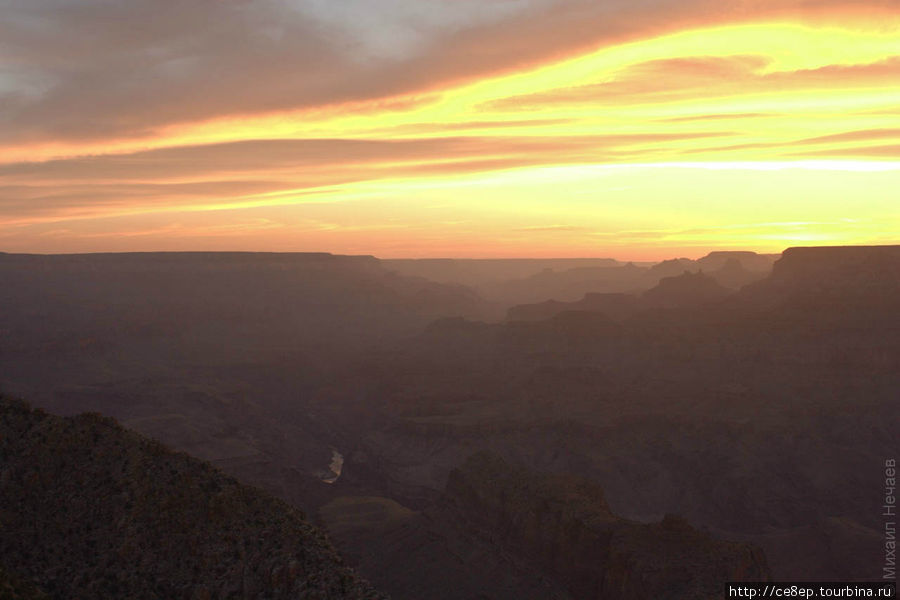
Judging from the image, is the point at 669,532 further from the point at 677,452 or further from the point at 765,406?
the point at 765,406

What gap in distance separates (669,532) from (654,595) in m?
5.81

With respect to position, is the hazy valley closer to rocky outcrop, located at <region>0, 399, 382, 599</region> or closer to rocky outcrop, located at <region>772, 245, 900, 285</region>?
rocky outcrop, located at <region>0, 399, 382, 599</region>

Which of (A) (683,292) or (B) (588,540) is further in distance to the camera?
(A) (683,292)

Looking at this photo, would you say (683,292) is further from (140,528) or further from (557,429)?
(140,528)

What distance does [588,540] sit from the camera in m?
54.6

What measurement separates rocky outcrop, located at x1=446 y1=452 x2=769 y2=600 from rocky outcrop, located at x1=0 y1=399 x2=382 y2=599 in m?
29.2


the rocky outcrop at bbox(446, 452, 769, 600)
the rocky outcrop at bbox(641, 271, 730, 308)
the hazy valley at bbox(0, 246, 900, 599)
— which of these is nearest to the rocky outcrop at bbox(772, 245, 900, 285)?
the hazy valley at bbox(0, 246, 900, 599)

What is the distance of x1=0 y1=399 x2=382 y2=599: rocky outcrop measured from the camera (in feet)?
76.0

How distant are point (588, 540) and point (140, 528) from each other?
3768cm

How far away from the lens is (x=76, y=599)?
22.9 meters

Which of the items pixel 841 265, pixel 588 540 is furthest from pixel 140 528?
pixel 841 265

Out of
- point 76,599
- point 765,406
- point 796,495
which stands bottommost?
point 796,495

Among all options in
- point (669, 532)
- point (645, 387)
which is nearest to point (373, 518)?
point (669, 532)

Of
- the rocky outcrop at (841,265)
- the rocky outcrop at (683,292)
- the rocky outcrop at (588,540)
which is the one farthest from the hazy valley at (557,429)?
the rocky outcrop at (683,292)
